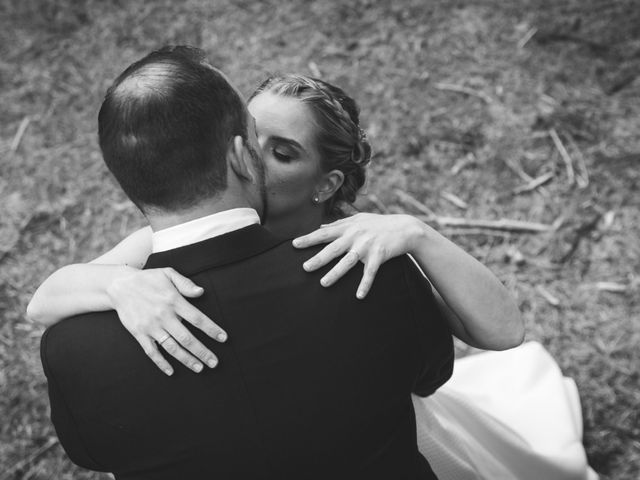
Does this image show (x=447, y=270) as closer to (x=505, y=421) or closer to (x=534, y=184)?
(x=505, y=421)

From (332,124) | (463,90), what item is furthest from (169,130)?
(463,90)

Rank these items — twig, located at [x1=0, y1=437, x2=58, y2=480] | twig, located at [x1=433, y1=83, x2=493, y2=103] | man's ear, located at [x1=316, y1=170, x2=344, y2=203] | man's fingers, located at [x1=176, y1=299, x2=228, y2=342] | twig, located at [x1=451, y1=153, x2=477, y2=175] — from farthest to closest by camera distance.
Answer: twig, located at [x1=433, y1=83, x2=493, y2=103]
twig, located at [x1=451, y1=153, x2=477, y2=175]
twig, located at [x1=0, y1=437, x2=58, y2=480]
man's ear, located at [x1=316, y1=170, x2=344, y2=203]
man's fingers, located at [x1=176, y1=299, x2=228, y2=342]

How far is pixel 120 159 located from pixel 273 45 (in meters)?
4.31

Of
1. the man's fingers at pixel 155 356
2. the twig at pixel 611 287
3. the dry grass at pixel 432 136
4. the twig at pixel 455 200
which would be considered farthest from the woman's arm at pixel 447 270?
the twig at pixel 455 200

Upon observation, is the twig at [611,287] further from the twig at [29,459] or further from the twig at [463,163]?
the twig at [29,459]

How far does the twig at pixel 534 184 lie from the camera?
462 cm

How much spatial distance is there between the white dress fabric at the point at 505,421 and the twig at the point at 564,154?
4.89 ft

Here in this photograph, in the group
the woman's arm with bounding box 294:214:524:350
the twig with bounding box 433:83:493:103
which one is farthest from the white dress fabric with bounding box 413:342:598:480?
the twig with bounding box 433:83:493:103

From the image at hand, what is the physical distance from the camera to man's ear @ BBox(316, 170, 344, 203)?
9.02 feet

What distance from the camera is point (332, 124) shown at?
8.80 feet

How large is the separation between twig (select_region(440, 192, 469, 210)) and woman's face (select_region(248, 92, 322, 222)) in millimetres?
2212

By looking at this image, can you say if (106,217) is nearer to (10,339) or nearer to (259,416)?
(10,339)

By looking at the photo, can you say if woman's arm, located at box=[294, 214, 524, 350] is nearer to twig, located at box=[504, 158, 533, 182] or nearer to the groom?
the groom

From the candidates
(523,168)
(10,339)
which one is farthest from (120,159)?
(523,168)
